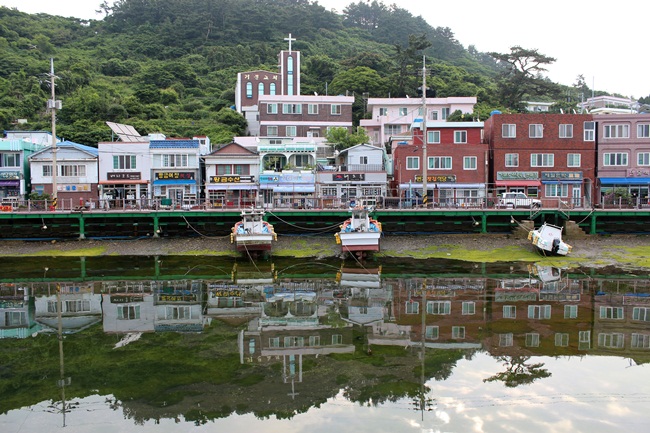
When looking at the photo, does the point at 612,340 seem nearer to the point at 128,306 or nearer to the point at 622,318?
the point at 622,318

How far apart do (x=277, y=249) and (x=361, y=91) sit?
5097 centimetres

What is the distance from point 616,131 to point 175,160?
38.8 meters

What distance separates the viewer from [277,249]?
132ft

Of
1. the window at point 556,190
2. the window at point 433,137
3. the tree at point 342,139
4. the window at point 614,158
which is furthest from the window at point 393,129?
the window at point 614,158

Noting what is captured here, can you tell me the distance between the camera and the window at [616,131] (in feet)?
173

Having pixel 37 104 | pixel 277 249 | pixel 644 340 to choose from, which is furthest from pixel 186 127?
pixel 644 340

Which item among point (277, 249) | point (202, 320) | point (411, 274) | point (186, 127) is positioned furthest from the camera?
point (186, 127)

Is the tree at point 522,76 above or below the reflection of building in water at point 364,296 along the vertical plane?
above

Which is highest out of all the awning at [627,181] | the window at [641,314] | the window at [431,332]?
the awning at [627,181]

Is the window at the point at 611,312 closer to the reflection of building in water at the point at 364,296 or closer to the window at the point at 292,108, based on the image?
the reflection of building in water at the point at 364,296

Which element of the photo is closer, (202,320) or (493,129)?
(202,320)

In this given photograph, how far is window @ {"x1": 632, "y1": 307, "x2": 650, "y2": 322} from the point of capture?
22.1 meters

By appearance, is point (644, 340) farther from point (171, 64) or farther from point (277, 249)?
point (171, 64)

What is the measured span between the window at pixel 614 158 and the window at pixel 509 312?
34584 millimetres
